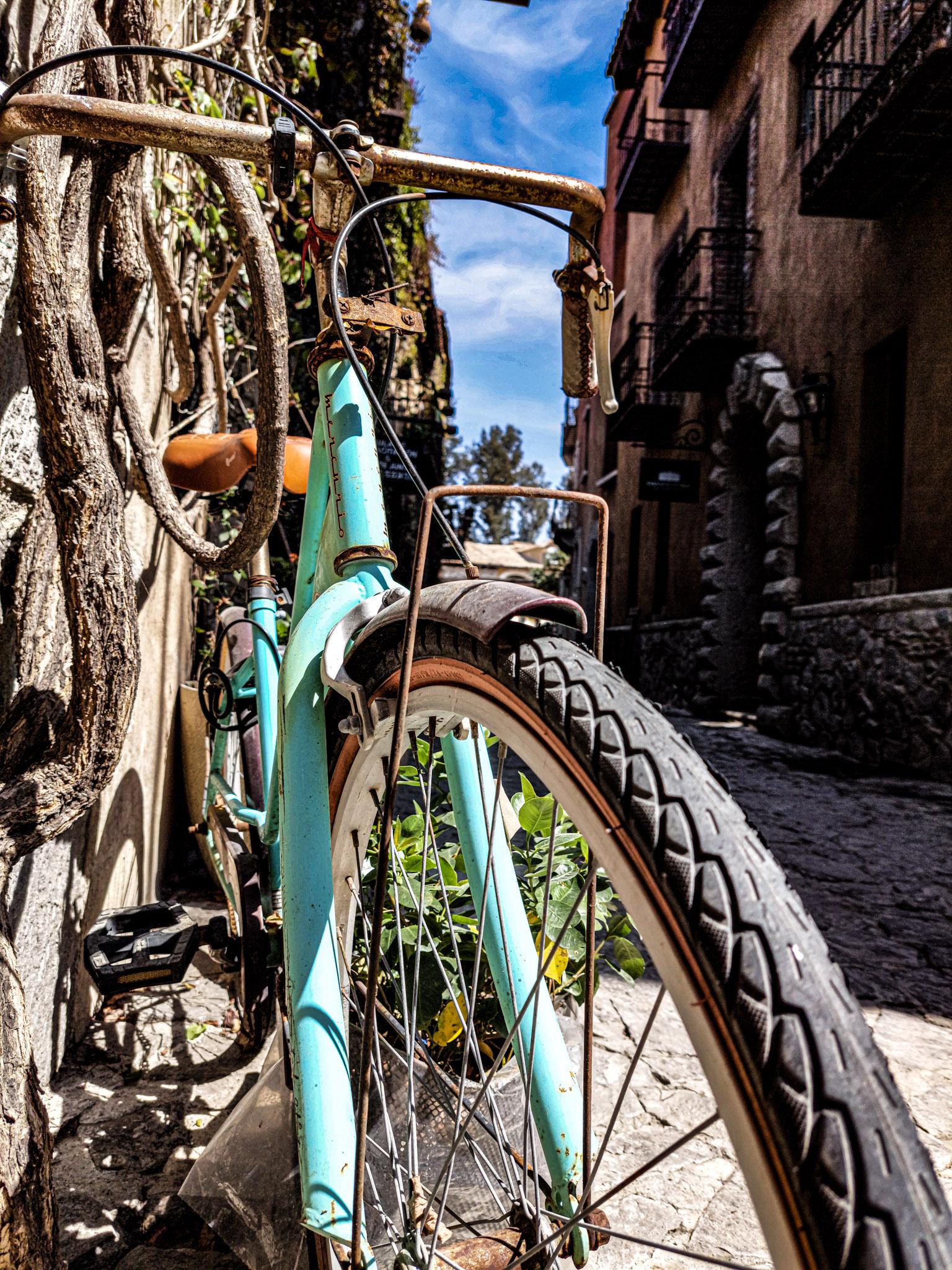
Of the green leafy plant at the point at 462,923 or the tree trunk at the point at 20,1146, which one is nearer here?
the tree trunk at the point at 20,1146

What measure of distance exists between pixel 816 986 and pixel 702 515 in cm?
1097

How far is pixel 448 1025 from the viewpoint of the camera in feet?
5.49

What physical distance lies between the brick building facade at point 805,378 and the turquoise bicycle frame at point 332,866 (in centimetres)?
554

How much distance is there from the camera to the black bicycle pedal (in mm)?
1677

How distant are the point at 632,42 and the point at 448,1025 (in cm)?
1871

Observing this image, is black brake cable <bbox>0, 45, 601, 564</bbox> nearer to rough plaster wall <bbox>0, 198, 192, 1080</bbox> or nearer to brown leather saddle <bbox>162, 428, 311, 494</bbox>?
rough plaster wall <bbox>0, 198, 192, 1080</bbox>

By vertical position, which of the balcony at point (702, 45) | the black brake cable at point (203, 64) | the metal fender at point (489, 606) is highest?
the balcony at point (702, 45)

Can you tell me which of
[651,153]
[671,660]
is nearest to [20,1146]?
[671,660]

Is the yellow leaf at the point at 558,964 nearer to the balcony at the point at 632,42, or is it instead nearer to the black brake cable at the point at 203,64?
the black brake cable at the point at 203,64

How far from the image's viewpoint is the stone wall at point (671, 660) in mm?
10883

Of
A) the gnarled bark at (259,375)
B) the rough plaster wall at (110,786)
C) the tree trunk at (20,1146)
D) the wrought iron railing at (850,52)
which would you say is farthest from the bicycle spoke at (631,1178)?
the wrought iron railing at (850,52)

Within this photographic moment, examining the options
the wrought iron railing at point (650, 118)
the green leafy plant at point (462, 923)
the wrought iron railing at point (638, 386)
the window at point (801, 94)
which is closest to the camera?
the green leafy plant at point (462, 923)

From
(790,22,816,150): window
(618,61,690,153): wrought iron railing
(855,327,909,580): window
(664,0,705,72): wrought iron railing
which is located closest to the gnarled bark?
(855,327,909,580): window

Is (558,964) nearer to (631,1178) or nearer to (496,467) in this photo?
(631,1178)
